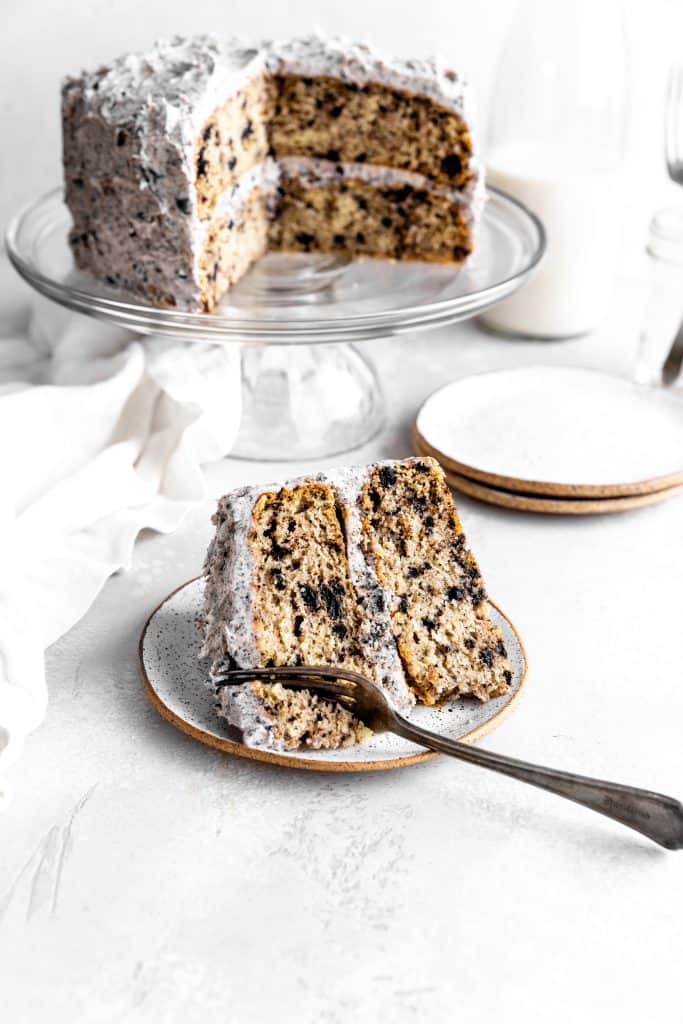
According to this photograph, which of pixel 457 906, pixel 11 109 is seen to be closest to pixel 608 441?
pixel 457 906

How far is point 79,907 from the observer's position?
115 centimetres

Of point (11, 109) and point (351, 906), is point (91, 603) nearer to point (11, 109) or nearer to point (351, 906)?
point (351, 906)

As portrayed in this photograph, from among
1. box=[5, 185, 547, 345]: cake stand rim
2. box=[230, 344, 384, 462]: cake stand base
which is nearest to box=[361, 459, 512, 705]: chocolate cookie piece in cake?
box=[5, 185, 547, 345]: cake stand rim

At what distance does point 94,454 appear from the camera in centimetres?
188

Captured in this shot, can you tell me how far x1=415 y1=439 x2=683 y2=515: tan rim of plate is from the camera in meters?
1.83

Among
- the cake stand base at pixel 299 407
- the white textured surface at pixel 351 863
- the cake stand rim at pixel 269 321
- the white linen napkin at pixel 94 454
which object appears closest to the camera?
the white textured surface at pixel 351 863

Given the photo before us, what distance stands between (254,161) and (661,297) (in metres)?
0.79

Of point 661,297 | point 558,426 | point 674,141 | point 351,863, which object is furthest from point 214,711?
point 674,141

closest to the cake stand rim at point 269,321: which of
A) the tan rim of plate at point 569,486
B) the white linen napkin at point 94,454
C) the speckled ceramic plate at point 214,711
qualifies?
the white linen napkin at point 94,454

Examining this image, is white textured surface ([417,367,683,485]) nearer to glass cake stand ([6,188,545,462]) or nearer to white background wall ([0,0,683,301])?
glass cake stand ([6,188,545,462])

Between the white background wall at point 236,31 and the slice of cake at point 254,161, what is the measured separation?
18.0 inches

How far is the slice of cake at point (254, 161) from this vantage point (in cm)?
183

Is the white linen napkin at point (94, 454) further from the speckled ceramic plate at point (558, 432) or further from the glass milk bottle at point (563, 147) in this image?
the glass milk bottle at point (563, 147)

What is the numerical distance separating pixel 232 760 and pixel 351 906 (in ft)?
0.78
